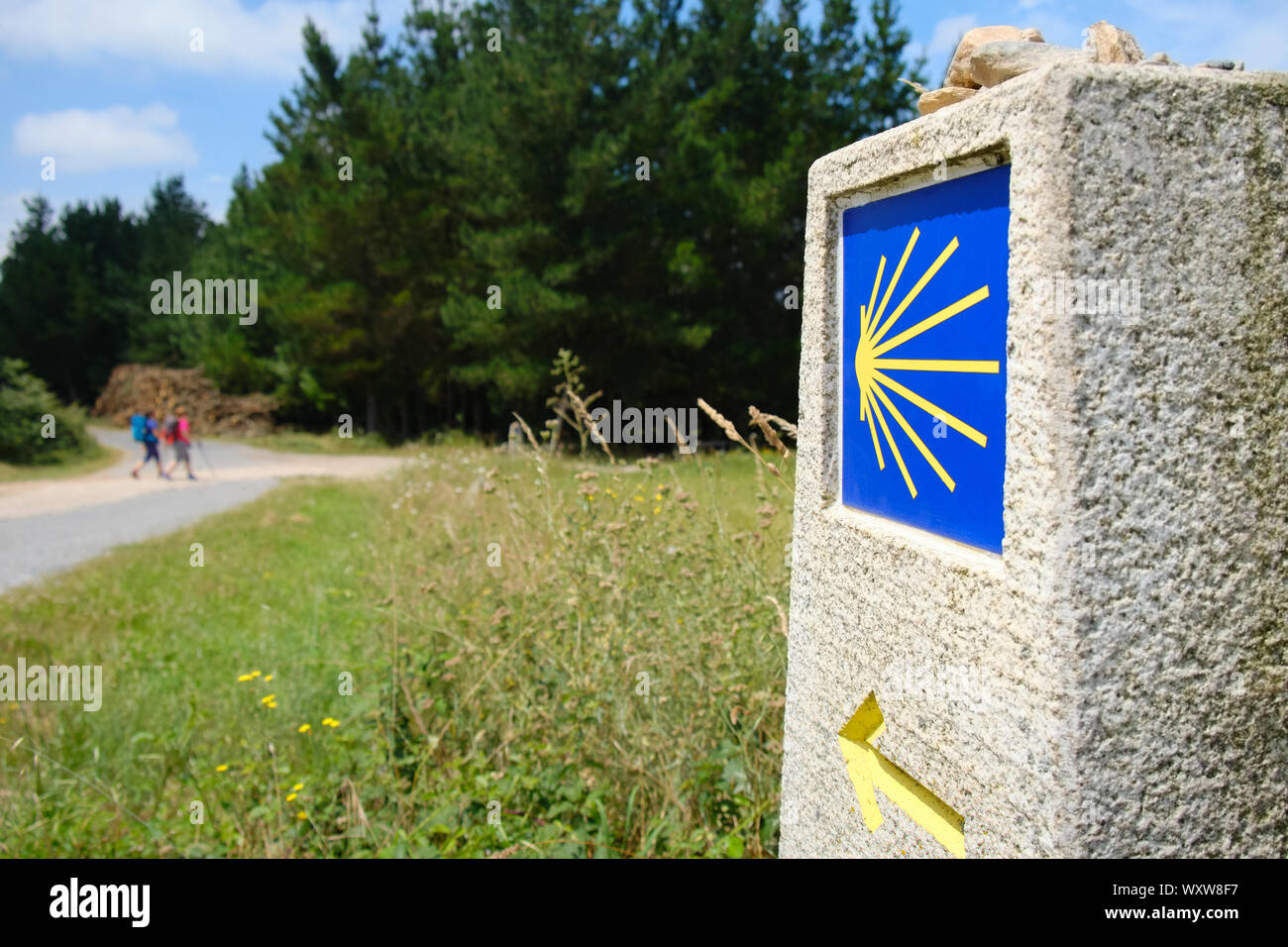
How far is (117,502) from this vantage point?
41.9 feet

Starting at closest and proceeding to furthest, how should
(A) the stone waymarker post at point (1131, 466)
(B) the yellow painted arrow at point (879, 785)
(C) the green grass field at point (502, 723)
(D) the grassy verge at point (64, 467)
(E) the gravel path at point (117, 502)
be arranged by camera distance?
(A) the stone waymarker post at point (1131, 466), (B) the yellow painted arrow at point (879, 785), (C) the green grass field at point (502, 723), (E) the gravel path at point (117, 502), (D) the grassy verge at point (64, 467)

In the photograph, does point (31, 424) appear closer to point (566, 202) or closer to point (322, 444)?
point (322, 444)

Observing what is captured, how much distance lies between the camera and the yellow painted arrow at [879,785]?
1706mm

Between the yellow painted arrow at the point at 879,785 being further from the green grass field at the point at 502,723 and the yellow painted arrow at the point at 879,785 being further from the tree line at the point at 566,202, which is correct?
the tree line at the point at 566,202

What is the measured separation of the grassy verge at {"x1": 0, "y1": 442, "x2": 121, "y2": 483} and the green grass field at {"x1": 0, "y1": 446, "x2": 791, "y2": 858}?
15157mm

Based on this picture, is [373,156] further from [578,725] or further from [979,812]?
[979,812]

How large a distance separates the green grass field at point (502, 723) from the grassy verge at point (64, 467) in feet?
49.7

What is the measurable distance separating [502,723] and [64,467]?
1924 cm

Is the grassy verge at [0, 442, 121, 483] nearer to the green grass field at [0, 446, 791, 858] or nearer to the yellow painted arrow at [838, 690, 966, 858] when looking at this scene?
the green grass field at [0, 446, 791, 858]

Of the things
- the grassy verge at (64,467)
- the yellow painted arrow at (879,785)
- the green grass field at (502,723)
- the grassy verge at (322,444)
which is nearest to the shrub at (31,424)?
the grassy verge at (64,467)

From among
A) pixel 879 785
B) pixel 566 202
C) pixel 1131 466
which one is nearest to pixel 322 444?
pixel 566 202

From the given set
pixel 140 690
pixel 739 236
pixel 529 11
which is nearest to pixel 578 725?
pixel 140 690
